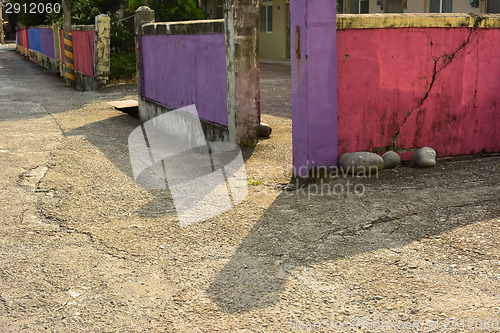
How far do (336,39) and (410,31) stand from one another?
992mm

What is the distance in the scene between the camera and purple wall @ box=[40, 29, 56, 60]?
24156 millimetres

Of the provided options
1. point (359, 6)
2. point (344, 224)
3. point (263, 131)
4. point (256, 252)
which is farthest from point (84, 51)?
point (256, 252)

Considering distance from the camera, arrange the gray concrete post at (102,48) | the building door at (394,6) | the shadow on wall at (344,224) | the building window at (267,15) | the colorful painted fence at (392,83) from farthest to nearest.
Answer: the building window at (267,15), the building door at (394,6), the gray concrete post at (102,48), the colorful painted fence at (392,83), the shadow on wall at (344,224)

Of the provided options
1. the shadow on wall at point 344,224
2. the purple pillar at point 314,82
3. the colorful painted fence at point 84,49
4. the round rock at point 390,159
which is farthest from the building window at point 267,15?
the shadow on wall at point 344,224

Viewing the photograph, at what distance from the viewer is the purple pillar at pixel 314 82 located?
5625 millimetres

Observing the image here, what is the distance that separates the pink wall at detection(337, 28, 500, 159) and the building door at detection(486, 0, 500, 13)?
32.5ft

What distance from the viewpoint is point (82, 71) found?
18078mm

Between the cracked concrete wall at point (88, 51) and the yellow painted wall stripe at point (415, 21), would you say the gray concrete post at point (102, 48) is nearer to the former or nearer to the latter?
the cracked concrete wall at point (88, 51)

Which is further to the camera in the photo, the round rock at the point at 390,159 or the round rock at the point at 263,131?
the round rock at the point at 263,131

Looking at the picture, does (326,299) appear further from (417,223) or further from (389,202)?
(389,202)

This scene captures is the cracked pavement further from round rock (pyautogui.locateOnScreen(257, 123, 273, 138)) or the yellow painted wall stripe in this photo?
the yellow painted wall stripe

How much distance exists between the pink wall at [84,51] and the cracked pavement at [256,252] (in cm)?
1057

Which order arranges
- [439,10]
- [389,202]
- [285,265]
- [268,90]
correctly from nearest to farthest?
[285,265]
[389,202]
[268,90]
[439,10]

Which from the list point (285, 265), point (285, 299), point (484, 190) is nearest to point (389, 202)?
point (484, 190)
